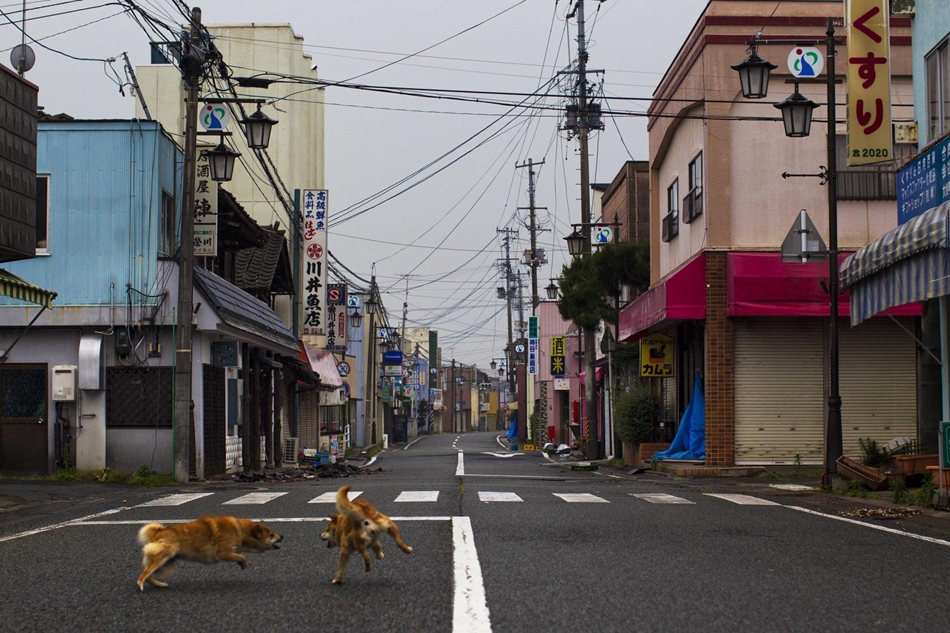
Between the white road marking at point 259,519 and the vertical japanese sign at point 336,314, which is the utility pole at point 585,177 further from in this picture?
the white road marking at point 259,519

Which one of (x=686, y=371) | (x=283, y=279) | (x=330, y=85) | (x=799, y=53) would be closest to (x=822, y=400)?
(x=686, y=371)

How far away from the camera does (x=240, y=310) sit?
23.9 metres

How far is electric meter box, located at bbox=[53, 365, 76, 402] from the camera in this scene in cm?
2009

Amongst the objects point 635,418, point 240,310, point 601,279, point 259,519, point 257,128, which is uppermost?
point 257,128

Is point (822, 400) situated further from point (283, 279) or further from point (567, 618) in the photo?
point (283, 279)

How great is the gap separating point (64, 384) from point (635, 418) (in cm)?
1307

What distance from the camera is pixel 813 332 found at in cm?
2109

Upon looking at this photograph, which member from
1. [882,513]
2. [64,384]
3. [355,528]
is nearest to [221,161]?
[64,384]

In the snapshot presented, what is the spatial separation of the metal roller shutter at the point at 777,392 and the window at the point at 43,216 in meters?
13.7

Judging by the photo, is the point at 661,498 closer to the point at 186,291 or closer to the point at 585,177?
the point at 186,291

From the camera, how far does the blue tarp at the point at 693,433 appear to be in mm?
21375

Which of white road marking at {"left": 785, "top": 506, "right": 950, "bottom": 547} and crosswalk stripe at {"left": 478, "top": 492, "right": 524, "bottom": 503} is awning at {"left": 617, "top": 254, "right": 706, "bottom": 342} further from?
white road marking at {"left": 785, "top": 506, "right": 950, "bottom": 547}

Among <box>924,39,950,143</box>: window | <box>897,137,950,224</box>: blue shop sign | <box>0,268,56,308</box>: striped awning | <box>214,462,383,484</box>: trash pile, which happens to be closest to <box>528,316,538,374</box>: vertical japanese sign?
<box>214,462,383,484</box>: trash pile

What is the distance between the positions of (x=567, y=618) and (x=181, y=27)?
1608 centimetres
